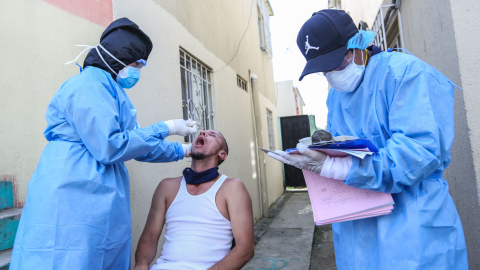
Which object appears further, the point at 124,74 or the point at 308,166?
the point at 124,74

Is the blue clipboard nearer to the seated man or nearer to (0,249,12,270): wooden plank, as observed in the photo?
the seated man

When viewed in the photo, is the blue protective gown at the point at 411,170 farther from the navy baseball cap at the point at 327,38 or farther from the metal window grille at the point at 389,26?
the metal window grille at the point at 389,26

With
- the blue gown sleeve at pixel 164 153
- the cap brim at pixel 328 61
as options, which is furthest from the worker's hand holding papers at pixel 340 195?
the blue gown sleeve at pixel 164 153

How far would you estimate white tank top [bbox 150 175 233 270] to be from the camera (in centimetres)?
175

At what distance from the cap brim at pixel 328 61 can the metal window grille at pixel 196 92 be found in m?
2.29

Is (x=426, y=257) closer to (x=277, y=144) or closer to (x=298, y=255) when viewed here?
(x=298, y=255)

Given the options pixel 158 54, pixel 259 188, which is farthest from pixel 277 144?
pixel 158 54

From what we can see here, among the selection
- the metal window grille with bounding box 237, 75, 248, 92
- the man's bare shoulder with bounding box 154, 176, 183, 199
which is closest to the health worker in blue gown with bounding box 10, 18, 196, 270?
the man's bare shoulder with bounding box 154, 176, 183, 199

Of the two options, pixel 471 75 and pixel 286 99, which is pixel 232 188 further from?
pixel 286 99

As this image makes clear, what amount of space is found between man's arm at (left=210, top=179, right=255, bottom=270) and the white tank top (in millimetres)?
67

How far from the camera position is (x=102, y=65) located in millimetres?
1649

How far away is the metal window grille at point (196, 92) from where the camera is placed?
350cm

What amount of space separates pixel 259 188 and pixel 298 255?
2413 millimetres

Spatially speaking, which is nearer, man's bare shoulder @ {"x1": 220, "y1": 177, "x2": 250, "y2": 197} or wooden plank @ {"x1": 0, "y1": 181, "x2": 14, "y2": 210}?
wooden plank @ {"x1": 0, "y1": 181, "x2": 14, "y2": 210}
